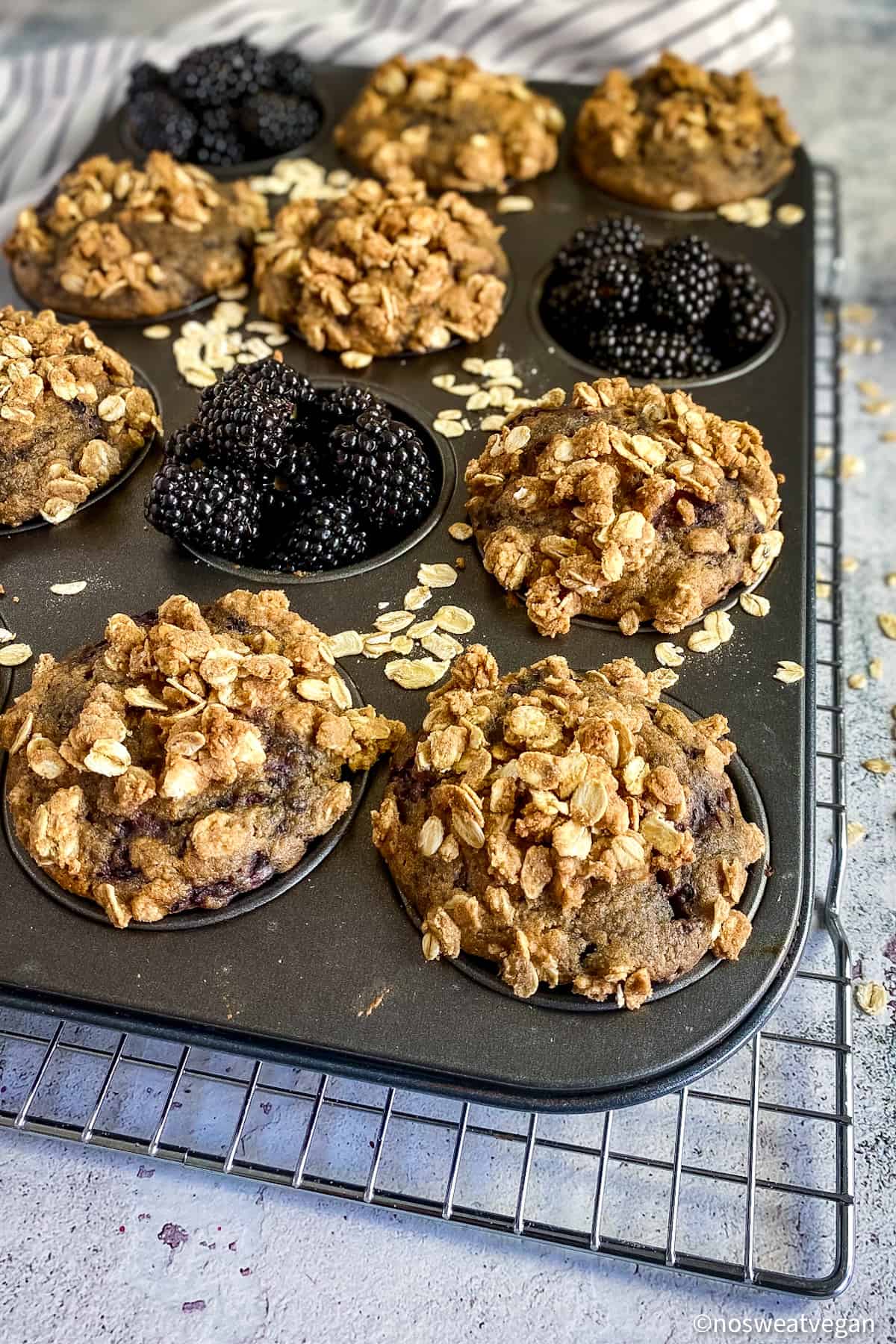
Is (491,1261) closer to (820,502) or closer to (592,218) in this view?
(820,502)

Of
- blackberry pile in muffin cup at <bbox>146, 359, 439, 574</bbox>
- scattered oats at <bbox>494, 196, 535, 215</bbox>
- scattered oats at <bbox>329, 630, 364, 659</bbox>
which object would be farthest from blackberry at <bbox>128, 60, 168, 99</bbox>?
scattered oats at <bbox>329, 630, 364, 659</bbox>

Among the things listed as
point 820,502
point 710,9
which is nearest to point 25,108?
point 710,9

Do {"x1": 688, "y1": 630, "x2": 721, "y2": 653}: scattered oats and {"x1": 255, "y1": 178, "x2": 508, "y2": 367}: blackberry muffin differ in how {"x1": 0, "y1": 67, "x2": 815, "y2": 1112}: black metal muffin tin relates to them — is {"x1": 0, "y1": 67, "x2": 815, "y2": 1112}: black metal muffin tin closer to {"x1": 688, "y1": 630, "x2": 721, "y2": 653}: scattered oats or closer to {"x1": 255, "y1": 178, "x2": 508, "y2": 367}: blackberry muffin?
{"x1": 688, "y1": 630, "x2": 721, "y2": 653}: scattered oats

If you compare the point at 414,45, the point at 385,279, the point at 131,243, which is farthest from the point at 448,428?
the point at 414,45

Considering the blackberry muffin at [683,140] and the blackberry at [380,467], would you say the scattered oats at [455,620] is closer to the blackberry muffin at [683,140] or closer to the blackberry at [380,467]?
the blackberry at [380,467]

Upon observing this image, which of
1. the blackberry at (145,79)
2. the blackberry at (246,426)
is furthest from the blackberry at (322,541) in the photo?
the blackberry at (145,79)

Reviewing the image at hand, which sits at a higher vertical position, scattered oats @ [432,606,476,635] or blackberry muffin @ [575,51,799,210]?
blackberry muffin @ [575,51,799,210]

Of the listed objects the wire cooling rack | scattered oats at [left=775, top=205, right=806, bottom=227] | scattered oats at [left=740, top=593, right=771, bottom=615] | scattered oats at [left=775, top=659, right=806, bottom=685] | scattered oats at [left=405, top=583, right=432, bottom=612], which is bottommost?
the wire cooling rack
